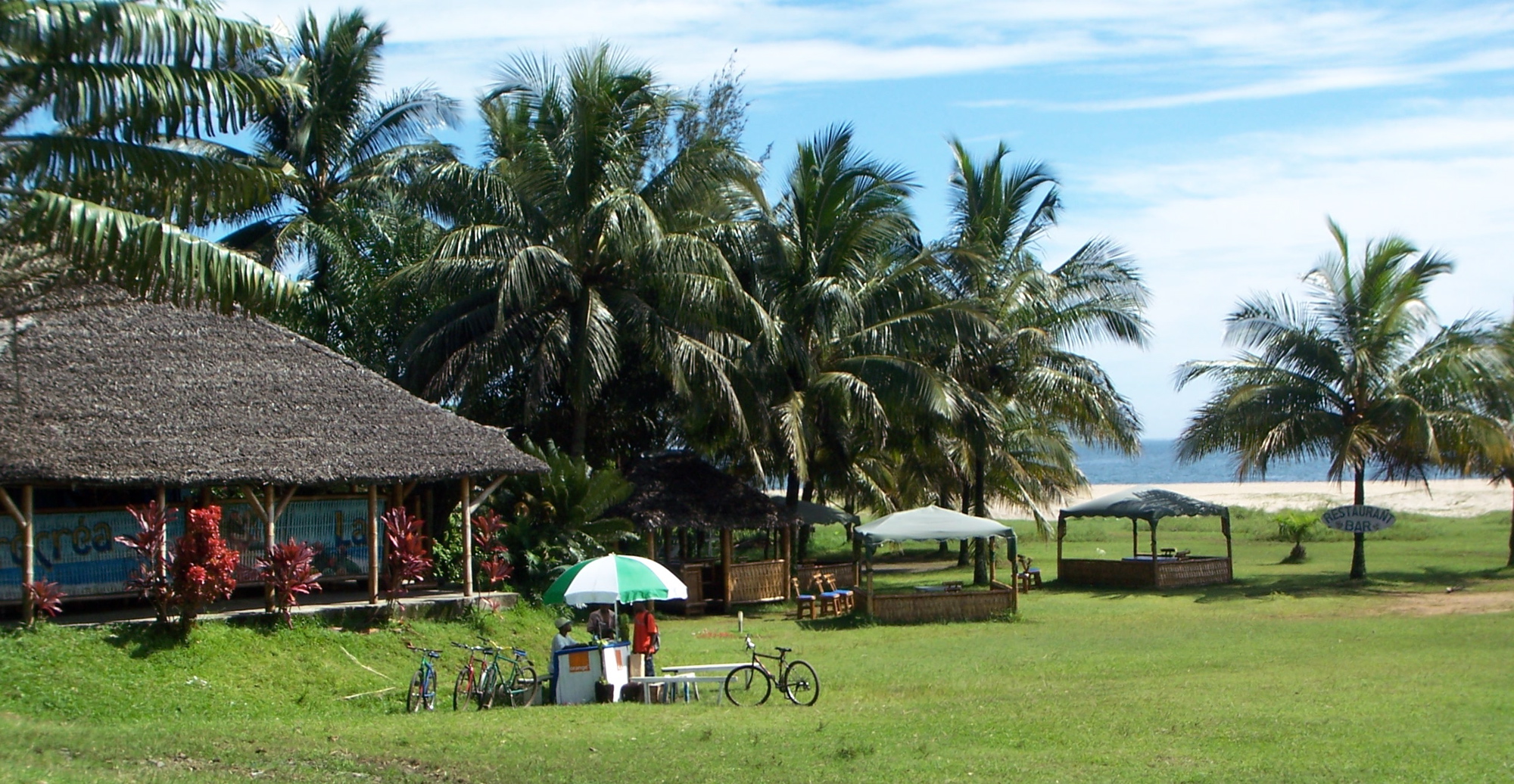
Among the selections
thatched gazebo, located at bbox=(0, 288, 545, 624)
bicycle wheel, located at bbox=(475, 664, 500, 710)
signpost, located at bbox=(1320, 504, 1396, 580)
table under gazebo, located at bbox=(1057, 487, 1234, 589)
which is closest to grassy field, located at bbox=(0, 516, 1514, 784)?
bicycle wheel, located at bbox=(475, 664, 500, 710)

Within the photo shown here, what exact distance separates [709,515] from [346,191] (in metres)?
13.0

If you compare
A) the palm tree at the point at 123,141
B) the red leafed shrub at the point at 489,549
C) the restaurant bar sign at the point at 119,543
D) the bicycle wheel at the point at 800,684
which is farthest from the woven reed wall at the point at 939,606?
the palm tree at the point at 123,141

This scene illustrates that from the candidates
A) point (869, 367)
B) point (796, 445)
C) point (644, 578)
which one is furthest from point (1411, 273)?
point (644, 578)

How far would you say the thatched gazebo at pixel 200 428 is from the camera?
16.7m

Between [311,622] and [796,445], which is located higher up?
[796,445]

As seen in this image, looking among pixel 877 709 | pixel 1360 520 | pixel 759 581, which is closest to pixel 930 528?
pixel 759 581

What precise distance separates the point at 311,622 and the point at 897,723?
9.60 meters

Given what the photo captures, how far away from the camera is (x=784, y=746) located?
1112 centimetres

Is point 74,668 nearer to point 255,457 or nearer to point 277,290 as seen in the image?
point 255,457

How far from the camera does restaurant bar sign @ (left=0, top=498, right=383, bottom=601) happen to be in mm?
17406

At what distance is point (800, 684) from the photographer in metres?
14.6

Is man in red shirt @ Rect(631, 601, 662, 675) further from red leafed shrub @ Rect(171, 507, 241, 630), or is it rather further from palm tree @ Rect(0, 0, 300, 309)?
palm tree @ Rect(0, 0, 300, 309)

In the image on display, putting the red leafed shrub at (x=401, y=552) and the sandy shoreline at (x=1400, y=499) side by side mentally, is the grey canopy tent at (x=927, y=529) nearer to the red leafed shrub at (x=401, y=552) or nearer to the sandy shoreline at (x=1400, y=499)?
the red leafed shrub at (x=401, y=552)

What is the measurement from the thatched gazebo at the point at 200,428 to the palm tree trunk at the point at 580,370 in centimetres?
378
